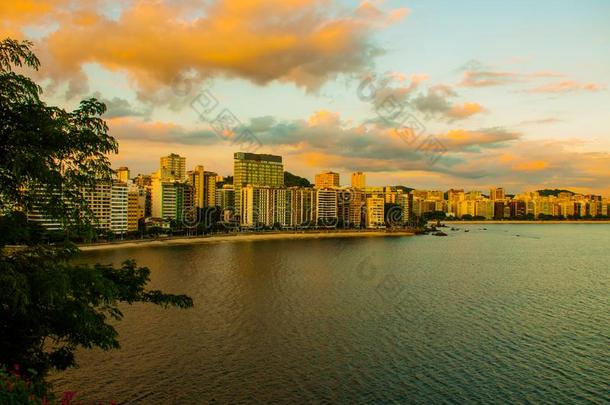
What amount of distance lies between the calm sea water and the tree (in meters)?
7.78

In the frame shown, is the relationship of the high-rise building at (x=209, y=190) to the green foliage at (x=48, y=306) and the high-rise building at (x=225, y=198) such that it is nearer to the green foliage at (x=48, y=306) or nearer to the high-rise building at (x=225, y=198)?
the high-rise building at (x=225, y=198)

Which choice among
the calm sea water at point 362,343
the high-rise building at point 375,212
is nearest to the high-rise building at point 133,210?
the calm sea water at point 362,343

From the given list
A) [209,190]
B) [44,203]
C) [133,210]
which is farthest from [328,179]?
[44,203]

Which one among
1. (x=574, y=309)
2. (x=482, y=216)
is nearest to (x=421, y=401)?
(x=574, y=309)

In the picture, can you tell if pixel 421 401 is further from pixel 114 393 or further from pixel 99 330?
pixel 99 330

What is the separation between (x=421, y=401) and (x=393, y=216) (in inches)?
4630

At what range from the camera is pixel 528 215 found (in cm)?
18012

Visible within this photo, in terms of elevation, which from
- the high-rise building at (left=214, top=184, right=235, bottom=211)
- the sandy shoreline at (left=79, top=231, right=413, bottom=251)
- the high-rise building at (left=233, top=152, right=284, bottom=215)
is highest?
the high-rise building at (left=233, top=152, right=284, bottom=215)

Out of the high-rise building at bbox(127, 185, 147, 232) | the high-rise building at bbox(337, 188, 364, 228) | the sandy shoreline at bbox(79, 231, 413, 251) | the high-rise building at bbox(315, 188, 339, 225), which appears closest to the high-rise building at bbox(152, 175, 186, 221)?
the high-rise building at bbox(127, 185, 147, 232)

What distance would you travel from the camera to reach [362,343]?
18672 millimetres

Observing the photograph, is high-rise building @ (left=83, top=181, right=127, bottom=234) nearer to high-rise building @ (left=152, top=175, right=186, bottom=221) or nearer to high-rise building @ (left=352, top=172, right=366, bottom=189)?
high-rise building @ (left=152, top=175, right=186, bottom=221)

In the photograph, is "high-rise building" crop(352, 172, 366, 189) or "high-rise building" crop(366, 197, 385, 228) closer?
"high-rise building" crop(366, 197, 385, 228)

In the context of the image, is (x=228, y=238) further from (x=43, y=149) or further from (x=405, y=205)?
(x=43, y=149)

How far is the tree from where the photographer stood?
5707 millimetres
